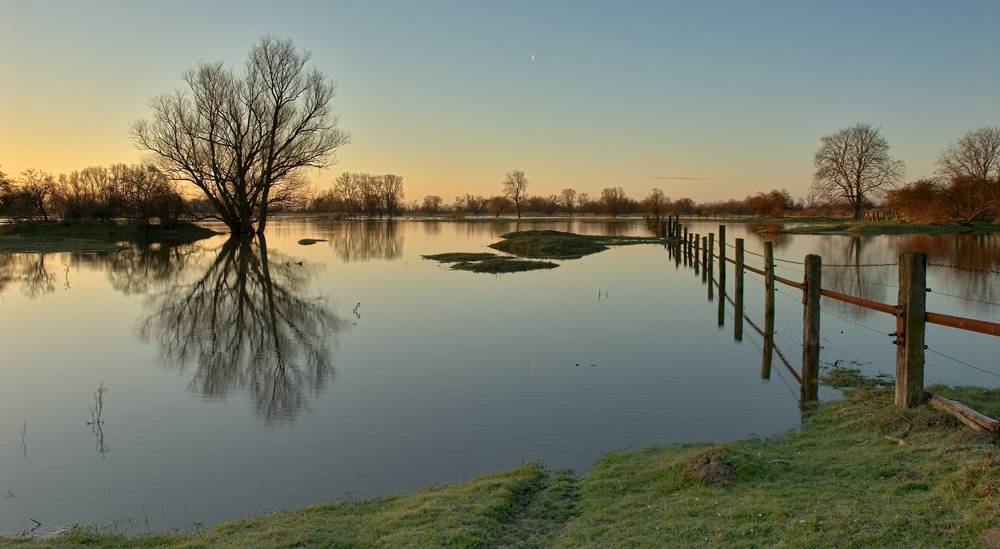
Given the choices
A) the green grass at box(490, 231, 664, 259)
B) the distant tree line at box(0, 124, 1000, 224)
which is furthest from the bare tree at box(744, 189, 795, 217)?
the green grass at box(490, 231, 664, 259)

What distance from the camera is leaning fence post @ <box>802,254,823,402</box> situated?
7793 millimetres

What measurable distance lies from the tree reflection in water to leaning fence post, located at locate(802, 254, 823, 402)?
19.9 feet

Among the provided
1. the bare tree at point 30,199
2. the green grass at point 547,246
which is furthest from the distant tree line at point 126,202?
the green grass at point 547,246

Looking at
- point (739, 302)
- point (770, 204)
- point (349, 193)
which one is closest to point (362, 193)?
point (349, 193)

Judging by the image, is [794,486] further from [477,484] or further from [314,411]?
[314,411]

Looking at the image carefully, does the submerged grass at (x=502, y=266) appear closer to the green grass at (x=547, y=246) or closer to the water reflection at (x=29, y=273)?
the green grass at (x=547, y=246)

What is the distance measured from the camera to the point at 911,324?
5816 mm

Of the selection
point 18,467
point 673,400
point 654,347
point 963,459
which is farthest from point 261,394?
point 963,459

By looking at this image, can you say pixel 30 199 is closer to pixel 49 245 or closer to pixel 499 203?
pixel 49 245

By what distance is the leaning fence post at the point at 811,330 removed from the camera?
779 cm

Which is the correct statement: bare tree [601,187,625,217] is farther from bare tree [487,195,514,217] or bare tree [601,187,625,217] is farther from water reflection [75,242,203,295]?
water reflection [75,242,203,295]

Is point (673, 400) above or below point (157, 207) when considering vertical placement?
below

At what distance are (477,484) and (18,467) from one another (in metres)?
4.45

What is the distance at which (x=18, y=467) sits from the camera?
20.8 ft
